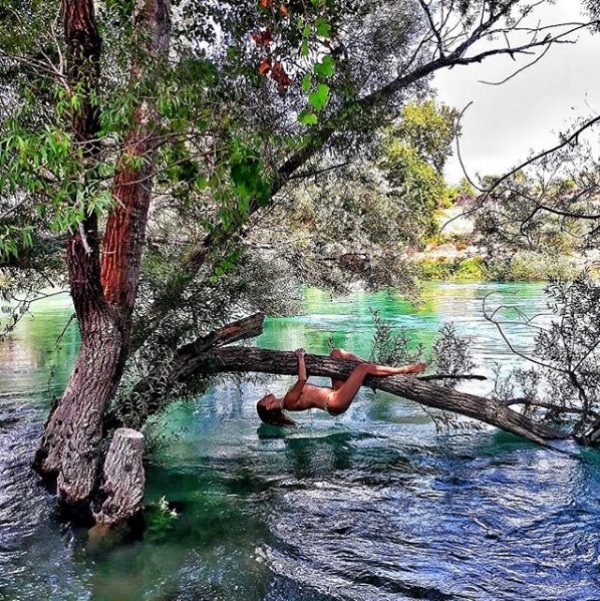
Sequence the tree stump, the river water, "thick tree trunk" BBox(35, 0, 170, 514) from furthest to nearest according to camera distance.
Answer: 1. the tree stump
2. "thick tree trunk" BBox(35, 0, 170, 514)
3. the river water

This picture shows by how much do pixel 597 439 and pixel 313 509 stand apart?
427 cm

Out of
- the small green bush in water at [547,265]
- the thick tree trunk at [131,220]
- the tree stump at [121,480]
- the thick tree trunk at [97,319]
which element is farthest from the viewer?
the small green bush in water at [547,265]

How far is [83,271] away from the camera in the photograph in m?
4.77

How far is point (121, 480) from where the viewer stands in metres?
4.90

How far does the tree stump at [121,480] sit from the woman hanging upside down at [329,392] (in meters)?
2.47

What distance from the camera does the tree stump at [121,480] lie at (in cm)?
487

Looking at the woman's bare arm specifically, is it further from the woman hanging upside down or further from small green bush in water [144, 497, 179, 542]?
small green bush in water [144, 497, 179, 542]

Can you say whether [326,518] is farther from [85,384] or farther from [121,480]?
[85,384]

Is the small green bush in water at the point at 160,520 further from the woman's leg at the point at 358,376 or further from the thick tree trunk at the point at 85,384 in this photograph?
the woman's leg at the point at 358,376

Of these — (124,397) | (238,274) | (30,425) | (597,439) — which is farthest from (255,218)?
(597,439)

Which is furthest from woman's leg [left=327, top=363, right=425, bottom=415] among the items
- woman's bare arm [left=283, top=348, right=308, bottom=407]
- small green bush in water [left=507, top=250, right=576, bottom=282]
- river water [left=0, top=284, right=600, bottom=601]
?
small green bush in water [left=507, top=250, right=576, bottom=282]

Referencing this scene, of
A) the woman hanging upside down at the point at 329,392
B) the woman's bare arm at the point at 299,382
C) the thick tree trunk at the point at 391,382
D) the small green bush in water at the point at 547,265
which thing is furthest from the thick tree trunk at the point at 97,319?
the small green bush in water at the point at 547,265

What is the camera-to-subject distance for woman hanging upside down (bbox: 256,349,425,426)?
22.3ft

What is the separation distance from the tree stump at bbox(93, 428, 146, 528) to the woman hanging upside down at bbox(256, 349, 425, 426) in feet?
8.11
